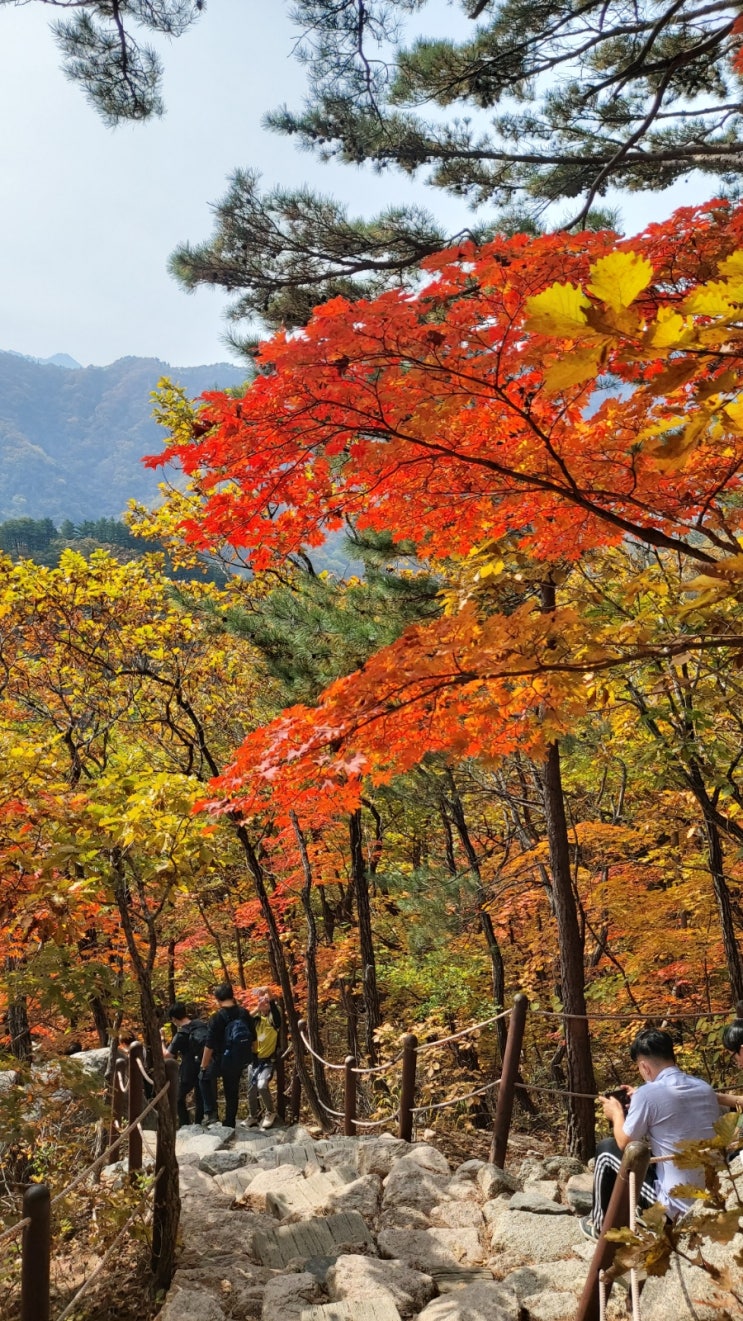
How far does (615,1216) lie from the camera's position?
2.82 meters

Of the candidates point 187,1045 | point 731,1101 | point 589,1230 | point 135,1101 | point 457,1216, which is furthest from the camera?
point 187,1045

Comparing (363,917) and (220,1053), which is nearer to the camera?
(220,1053)

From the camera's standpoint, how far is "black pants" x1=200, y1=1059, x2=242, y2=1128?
801 cm

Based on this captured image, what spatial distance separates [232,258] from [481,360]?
13.3 ft

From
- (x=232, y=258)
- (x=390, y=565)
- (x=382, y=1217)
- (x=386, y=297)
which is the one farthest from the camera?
(x=390, y=565)

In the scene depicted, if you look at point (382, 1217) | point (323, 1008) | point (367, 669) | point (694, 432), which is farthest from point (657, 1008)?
point (694, 432)

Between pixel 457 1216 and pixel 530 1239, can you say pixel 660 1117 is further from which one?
pixel 457 1216

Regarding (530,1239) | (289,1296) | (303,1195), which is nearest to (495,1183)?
(530,1239)

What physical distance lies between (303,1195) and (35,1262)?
112 inches

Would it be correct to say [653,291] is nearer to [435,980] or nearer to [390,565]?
[390,565]

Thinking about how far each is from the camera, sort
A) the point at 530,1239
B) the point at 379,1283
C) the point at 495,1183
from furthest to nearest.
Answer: the point at 495,1183 → the point at 530,1239 → the point at 379,1283

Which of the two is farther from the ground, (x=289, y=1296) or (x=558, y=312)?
(x=558, y=312)

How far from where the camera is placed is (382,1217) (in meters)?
4.89

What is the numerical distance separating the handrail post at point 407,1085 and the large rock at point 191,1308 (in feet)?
9.24
